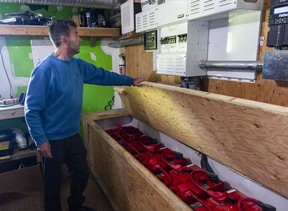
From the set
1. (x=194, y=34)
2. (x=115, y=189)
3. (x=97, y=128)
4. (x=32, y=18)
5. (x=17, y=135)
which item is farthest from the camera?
(x=17, y=135)

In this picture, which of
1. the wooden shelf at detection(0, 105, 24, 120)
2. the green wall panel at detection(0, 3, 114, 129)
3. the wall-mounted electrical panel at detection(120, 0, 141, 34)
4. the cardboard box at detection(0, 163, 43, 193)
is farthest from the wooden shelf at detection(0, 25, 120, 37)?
the cardboard box at detection(0, 163, 43, 193)

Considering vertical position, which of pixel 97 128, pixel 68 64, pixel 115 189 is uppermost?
pixel 68 64

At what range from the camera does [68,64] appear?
1.46 meters

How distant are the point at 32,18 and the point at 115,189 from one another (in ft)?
5.67

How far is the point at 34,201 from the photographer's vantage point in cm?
190

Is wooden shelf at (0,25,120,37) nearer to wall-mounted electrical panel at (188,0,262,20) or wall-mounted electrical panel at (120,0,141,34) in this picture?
wall-mounted electrical panel at (120,0,141,34)

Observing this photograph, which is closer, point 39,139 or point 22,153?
point 39,139

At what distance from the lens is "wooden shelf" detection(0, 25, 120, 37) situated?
2012 millimetres

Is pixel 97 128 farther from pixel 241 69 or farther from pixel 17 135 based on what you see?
pixel 241 69

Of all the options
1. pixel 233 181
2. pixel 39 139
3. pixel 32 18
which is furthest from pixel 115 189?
pixel 32 18

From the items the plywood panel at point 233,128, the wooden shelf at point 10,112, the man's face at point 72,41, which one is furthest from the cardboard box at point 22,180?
the plywood panel at point 233,128

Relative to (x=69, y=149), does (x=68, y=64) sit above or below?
above

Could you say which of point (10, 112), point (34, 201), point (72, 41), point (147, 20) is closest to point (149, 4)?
point (147, 20)

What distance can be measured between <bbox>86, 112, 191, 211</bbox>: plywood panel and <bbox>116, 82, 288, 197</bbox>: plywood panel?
352 millimetres
